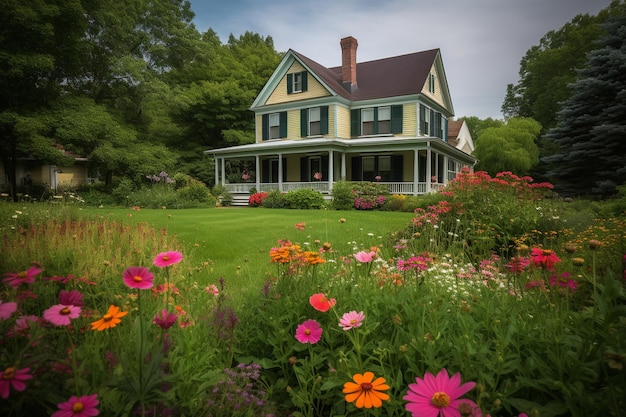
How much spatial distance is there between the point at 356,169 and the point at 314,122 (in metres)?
3.67

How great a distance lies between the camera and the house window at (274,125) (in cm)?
2202

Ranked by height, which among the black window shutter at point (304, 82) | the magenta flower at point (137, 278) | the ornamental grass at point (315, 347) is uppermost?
the black window shutter at point (304, 82)

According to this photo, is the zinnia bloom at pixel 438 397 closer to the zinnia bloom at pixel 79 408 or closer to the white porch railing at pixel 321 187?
the zinnia bloom at pixel 79 408

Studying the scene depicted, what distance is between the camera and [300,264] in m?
2.45

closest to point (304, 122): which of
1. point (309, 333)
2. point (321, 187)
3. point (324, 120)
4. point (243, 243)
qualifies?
point (324, 120)

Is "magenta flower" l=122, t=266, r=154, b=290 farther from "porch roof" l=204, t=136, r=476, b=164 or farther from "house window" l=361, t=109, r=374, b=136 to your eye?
"house window" l=361, t=109, r=374, b=136

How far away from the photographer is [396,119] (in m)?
19.2

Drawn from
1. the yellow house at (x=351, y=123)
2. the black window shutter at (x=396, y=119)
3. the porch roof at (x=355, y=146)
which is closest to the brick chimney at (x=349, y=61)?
the yellow house at (x=351, y=123)

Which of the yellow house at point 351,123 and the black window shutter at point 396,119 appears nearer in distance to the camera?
the yellow house at point 351,123

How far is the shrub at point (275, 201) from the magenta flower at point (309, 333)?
15422 mm

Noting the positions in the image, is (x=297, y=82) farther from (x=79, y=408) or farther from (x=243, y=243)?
(x=79, y=408)

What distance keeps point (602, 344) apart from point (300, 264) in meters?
1.63

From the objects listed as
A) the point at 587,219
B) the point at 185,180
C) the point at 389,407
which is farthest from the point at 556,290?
the point at 185,180

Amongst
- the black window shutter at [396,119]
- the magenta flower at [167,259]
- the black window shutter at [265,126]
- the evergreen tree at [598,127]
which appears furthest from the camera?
the black window shutter at [265,126]
